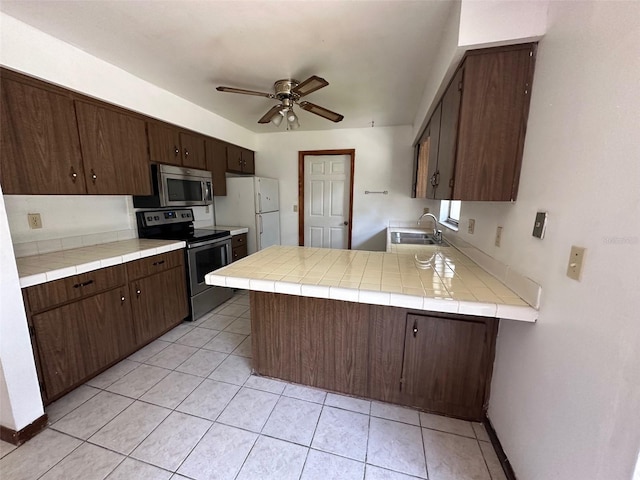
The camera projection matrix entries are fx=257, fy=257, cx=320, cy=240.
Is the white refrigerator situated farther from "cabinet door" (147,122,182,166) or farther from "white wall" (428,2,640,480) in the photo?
→ "white wall" (428,2,640,480)

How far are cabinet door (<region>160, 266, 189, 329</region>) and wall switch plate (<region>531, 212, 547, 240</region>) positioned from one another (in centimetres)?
271

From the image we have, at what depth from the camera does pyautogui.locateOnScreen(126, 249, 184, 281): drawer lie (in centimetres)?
209

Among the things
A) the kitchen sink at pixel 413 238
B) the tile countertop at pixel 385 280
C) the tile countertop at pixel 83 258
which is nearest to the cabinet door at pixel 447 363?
the tile countertop at pixel 385 280

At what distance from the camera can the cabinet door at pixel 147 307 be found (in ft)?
6.98

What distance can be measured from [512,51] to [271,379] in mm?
2407

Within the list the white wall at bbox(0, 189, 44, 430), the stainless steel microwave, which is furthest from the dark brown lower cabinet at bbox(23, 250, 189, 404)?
the stainless steel microwave

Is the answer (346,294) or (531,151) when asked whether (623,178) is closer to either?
(531,151)

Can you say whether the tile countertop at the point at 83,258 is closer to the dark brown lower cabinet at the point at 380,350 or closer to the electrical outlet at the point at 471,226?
the dark brown lower cabinet at the point at 380,350

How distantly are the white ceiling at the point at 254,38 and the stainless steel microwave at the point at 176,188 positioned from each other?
793 mm

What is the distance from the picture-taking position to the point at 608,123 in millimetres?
786

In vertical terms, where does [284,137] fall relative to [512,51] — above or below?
above

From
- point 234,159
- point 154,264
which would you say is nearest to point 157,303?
point 154,264

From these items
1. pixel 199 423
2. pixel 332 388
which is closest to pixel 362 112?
pixel 332 388

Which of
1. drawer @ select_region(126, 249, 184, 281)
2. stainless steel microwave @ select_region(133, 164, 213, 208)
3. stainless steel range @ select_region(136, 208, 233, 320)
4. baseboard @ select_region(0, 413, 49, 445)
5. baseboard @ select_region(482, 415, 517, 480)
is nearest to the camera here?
baseboard @ select_region(482, 415, 517, 480)
